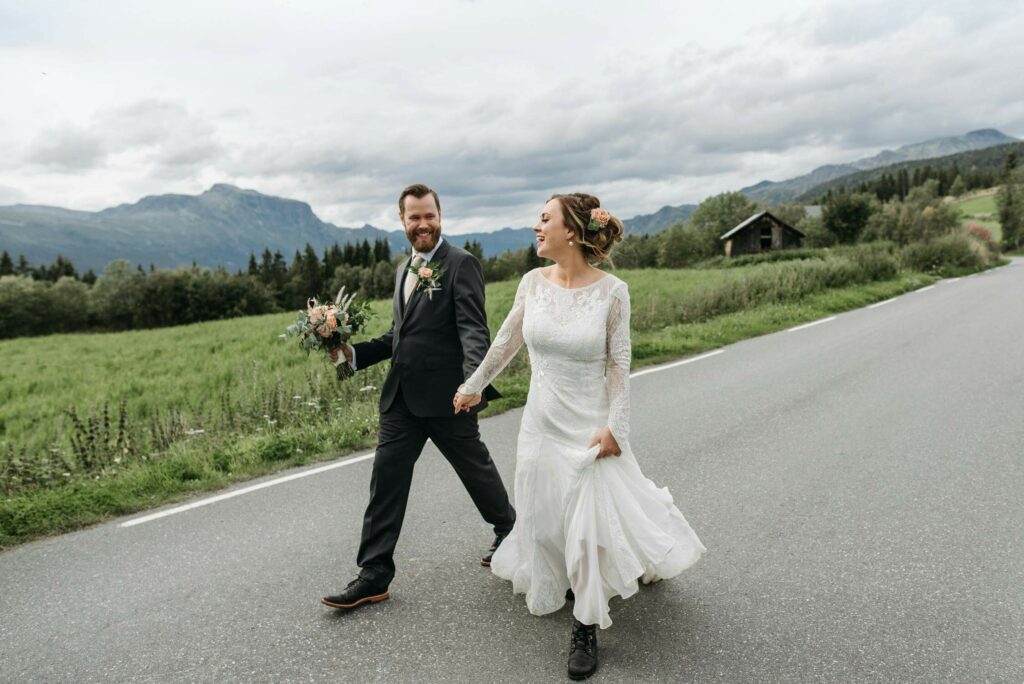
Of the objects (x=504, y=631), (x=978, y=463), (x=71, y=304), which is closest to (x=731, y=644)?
(x=504, y=631)

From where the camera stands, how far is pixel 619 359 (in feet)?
11.6

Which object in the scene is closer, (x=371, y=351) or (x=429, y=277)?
(x=429, y=277)

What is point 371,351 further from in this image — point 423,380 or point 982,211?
point 982,211

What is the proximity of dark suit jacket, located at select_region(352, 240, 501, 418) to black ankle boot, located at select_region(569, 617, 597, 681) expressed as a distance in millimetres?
1355

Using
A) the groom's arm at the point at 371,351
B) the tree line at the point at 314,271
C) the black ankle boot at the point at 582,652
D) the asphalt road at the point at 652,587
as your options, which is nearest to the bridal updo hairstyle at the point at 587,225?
the groom's arm at the point at 371,351

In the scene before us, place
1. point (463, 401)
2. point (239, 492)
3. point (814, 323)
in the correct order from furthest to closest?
point (814, 323)
point (239, 492)
point (463, 401)

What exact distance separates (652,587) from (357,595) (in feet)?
5.57

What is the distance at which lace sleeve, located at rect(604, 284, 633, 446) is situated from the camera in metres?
3.48

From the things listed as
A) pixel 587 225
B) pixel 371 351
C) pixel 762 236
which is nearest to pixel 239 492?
pixel 371 351

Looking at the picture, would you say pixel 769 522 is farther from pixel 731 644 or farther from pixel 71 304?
pixel 71 304

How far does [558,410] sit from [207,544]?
2937 mm

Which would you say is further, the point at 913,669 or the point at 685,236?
the point at 685,236

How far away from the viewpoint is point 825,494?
548cm

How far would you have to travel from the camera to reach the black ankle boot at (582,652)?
320cm
